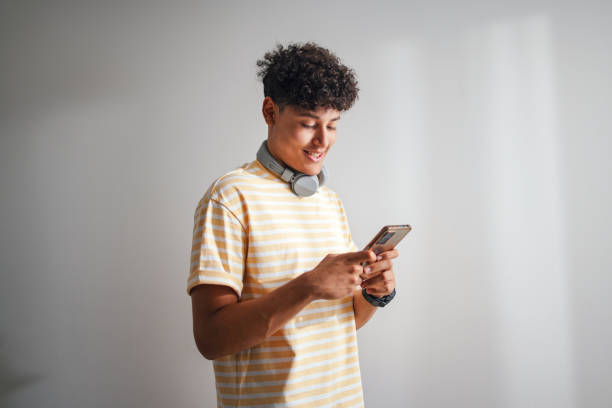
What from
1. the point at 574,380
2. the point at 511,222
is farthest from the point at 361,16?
the point at 574,380

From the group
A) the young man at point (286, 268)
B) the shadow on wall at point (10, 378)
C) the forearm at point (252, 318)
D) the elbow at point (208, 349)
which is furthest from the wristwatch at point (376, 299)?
the shadow on wall at point (10, 378)

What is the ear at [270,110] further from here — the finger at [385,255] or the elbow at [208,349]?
the elbow at [208,349]

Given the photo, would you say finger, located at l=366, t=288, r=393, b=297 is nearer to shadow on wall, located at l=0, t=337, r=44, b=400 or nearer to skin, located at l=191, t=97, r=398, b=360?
skin, located at l=191, t=97, r=398, b=360

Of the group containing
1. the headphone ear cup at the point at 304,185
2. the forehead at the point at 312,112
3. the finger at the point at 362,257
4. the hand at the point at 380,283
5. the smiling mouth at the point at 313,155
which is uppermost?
the forehead at the point at 312,112

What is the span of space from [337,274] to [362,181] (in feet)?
2.67

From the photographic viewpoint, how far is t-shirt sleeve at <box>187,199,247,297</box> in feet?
2.34

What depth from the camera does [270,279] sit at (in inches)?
30.9

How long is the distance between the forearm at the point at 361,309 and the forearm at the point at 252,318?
0.94ft

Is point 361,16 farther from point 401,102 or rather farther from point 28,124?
point 28,124

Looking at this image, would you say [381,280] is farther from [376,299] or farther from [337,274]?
[337,274]

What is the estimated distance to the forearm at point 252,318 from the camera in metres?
0.69

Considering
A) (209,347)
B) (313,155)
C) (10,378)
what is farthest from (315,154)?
(10,378)

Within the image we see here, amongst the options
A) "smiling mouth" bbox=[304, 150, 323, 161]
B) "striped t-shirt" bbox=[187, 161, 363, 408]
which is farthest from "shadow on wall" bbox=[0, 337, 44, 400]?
"smiling mouth" bbox=[304, 150, 323, 161]

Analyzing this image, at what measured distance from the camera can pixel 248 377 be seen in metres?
0.77
